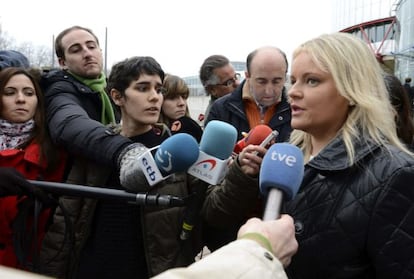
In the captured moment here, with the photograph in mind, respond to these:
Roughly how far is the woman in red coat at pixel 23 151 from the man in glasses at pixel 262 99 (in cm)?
132

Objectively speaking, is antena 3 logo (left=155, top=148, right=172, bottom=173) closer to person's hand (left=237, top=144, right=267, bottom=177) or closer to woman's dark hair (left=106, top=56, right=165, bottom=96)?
person's hand (left=237, top=144, right=267, bottom=177)

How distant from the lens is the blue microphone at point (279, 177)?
125 centimetres

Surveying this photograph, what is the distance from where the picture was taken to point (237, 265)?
0.94 m

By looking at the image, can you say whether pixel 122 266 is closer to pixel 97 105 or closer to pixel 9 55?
pixel 97 105

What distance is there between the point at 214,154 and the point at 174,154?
0.22 m

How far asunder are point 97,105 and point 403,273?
1664 millimetres

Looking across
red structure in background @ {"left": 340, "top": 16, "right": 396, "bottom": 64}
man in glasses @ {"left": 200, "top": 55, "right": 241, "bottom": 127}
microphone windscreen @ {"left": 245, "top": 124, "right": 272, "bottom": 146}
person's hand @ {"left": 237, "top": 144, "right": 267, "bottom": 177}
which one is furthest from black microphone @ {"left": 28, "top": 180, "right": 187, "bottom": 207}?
red structure in background @ {"left": 340, "top": 16, "right": 396, "bottom": 64}

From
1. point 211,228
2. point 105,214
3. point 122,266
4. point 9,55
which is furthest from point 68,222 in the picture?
point 9,55

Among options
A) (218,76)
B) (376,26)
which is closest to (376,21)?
(376,26)

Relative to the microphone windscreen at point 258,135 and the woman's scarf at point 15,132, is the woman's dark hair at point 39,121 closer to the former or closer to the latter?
the woman's scarf at point 15,132

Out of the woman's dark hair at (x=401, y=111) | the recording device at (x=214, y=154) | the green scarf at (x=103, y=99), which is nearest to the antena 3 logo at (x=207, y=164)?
the recording device at (x=214, y=154)

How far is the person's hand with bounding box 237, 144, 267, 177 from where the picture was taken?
1.78 metres

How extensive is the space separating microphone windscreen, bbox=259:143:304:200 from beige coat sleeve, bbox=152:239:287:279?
27 cm

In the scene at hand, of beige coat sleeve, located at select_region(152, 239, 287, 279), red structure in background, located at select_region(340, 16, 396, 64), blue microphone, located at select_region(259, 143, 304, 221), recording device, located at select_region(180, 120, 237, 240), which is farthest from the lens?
red structure in background, located at select_region(340, 16, 396, 64)
